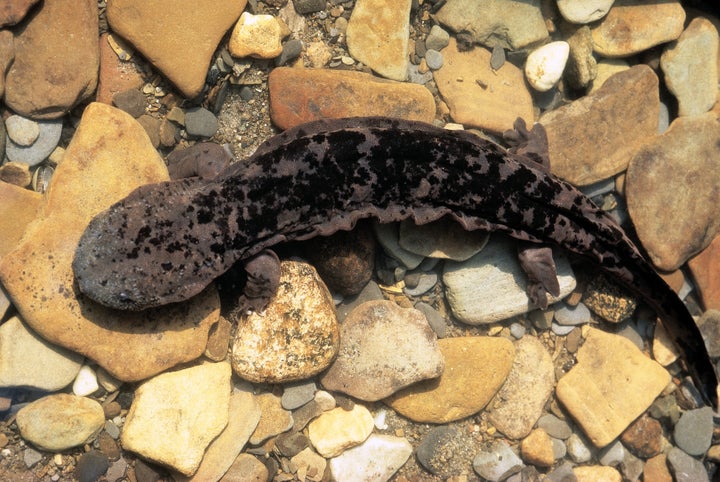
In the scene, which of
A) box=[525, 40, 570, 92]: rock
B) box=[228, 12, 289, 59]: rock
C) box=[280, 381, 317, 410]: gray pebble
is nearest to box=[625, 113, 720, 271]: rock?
box=[525, 40, 570, 92]: rock

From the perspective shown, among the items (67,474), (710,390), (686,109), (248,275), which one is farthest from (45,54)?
(710,390)

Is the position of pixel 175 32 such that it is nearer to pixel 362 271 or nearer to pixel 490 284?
pixel 362 271

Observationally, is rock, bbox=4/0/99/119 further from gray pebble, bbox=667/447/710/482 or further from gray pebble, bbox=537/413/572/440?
gray pebble, bbox=667/447/710/482

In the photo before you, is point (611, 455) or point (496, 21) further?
point (611, 455)

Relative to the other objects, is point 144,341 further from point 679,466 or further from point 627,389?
point 679,466

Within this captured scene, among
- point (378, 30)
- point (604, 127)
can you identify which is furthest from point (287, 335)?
point (604, 127)

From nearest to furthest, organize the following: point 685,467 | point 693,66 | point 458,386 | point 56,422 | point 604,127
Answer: point 56,422 < point 458,386 < point 604,127 < point 685,467 < point 693,66
